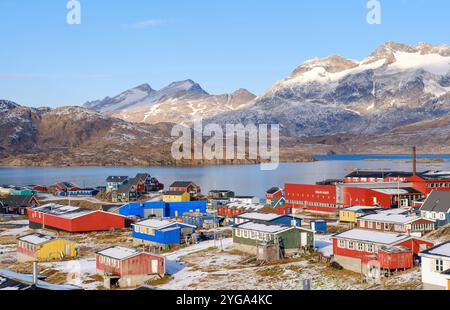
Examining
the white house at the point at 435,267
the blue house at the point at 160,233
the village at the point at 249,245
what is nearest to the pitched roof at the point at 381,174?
the village at the point at 249,245

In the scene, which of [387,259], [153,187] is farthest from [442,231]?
[153,187]

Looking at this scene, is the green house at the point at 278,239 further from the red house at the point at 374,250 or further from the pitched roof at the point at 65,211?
the pitched roof at the point at 65,211

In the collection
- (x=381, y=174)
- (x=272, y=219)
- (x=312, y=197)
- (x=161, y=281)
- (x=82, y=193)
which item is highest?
(x=381, y=174)

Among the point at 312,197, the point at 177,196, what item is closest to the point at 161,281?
A: the point at 312,197

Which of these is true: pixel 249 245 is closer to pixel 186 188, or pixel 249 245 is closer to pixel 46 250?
pixel 46 250

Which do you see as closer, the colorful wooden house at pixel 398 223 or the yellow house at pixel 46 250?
the colorful wooden house at pixel 398 223

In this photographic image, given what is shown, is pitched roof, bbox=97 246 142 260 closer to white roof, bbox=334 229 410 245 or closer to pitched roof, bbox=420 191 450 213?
white roof, bbox=334 229 410 245
